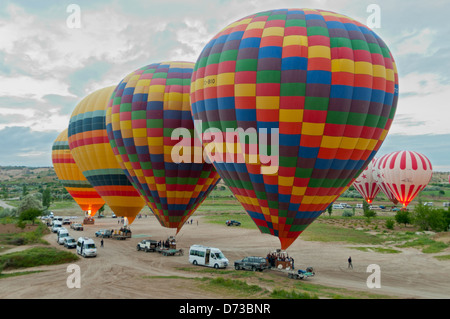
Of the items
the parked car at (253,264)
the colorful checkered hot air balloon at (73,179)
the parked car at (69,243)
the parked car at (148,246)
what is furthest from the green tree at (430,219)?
the parked car at (69,243)

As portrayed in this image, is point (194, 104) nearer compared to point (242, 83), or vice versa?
point (242, 83)

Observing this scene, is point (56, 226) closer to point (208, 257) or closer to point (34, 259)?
point (34, 259)

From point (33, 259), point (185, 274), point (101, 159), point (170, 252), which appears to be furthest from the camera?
point (101, 159)

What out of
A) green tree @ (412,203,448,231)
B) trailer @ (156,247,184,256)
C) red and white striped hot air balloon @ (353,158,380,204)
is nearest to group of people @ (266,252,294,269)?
trailer @ (156,247,184,256)

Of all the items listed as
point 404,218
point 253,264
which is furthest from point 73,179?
point 404,218

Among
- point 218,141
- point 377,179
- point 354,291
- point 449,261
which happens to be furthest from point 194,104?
point 377,179

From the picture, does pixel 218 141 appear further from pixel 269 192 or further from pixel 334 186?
pixel 334 186

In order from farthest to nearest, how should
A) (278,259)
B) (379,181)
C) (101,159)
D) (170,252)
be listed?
(379,181) < (101,159) < (170,252) < (278,259)
